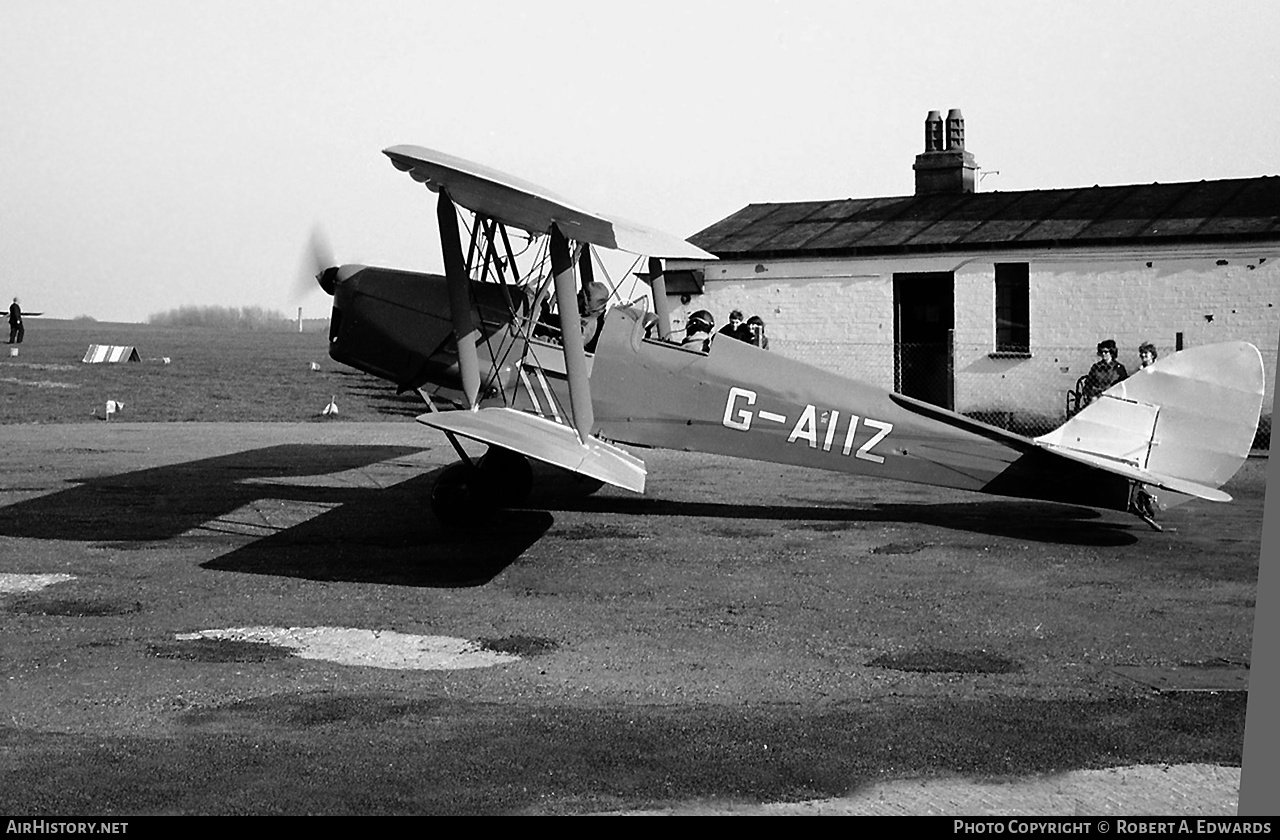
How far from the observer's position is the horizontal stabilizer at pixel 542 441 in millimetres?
8327

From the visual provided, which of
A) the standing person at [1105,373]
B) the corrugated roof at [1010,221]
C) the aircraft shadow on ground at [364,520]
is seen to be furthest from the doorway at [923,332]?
the aircraft shadow on ground at [364,520]

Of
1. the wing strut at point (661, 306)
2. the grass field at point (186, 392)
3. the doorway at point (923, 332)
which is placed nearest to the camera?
the wing strut at point (661, 306)

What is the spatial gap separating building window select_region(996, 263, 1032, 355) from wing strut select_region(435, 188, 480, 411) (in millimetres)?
13731

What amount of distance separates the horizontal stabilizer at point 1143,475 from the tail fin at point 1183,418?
3 cm

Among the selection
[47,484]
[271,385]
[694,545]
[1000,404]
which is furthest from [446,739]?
[271,385]

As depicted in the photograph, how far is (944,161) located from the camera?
25.1m

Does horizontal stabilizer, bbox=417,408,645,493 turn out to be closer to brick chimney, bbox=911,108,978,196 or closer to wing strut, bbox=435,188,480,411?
wing strut, bbox=435,188,480,411

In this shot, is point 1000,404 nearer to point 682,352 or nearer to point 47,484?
point 682,352

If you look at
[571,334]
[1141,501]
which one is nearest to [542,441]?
[571,334]

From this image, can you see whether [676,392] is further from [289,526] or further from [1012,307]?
[1012,307]

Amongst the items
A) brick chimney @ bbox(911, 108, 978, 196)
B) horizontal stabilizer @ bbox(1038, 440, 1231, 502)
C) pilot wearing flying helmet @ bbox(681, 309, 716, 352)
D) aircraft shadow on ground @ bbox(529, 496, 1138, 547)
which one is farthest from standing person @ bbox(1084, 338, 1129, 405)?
brick chimney @ bbox(911, 108, 978, 196)

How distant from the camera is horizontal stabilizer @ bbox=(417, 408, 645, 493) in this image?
8327 mm

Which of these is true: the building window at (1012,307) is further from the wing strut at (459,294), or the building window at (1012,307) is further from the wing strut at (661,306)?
the wing strut at (459,294)

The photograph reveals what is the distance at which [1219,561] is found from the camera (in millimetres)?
9289
